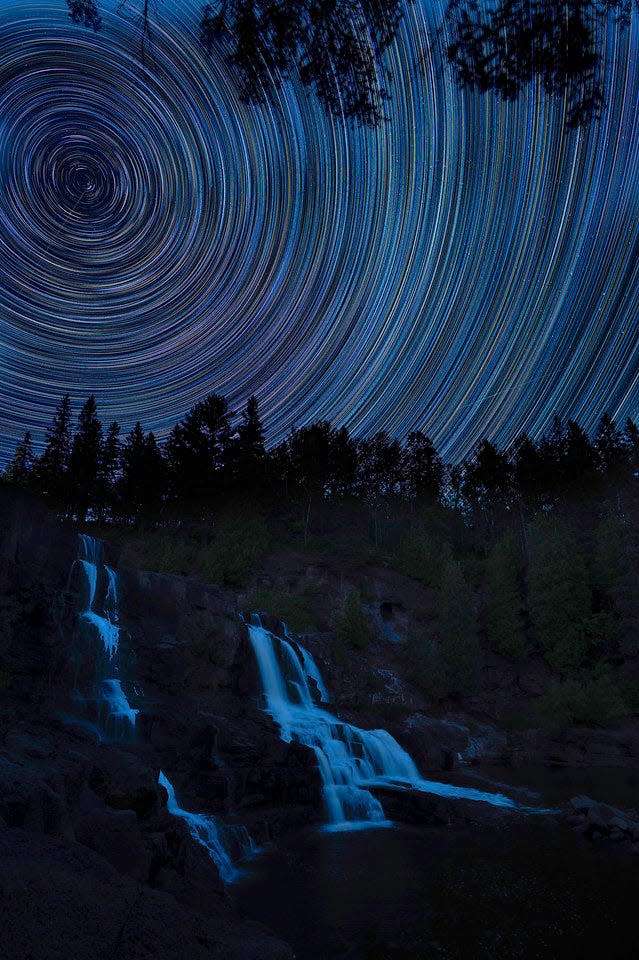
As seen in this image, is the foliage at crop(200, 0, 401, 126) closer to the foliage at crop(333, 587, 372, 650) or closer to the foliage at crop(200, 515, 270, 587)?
the foliage at crop(333, 587, 372, 650)

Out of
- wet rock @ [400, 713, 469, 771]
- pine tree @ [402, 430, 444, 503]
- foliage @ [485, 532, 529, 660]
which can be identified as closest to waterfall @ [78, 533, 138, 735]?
wet rock @ [400, 713, 469, 771]

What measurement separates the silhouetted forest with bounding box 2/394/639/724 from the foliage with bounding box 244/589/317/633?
0.51ft

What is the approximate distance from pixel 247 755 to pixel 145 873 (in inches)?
352

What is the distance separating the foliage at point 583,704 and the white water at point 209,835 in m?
25.5

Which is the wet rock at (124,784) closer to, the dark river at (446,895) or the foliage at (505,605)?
the dark river at (446,895)

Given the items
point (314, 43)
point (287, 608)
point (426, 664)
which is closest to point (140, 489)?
point (287, 608)

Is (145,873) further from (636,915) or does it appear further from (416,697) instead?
(416,697)

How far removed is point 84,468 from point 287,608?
2678 centimetres

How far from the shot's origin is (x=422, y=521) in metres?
61.5

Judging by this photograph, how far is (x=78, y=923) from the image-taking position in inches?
193

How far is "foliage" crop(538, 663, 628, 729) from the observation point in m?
33.6

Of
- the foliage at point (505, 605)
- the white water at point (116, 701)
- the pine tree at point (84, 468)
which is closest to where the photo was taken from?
the white water at point (116, 701)

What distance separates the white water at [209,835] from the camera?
12414mm

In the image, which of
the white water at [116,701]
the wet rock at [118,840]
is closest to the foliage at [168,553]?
the white water at [116,701]
